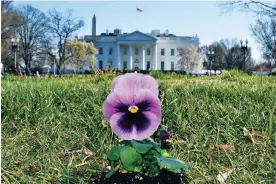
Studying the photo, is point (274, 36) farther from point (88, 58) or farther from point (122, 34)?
point (122, 34)

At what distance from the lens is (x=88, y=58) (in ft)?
187

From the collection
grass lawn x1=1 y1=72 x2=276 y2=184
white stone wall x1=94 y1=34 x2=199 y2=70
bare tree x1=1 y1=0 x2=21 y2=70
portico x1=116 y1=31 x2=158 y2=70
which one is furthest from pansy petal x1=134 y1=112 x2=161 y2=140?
white stone wall x1=94 y1=34 x2=199 y2=70

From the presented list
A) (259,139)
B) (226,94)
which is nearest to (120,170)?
(259,139)

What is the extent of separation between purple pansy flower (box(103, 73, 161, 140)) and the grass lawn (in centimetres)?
44

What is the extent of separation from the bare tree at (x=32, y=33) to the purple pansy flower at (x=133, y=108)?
5237 centimetres

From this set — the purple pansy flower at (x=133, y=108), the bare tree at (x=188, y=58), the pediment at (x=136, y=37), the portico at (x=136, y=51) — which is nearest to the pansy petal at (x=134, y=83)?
the purple pansy flower at (x=133, y=108)

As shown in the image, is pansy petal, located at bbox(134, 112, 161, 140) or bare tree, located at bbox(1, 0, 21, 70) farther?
bare tree, located at bbox(1, 0, 21, 70)

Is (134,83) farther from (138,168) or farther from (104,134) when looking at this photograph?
(104,134)

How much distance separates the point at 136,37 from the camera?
232 ft

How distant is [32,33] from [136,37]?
22216 mm

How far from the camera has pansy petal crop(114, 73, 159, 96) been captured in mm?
1271

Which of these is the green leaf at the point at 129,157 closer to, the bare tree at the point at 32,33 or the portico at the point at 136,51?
the bare tree at the point at 32,33

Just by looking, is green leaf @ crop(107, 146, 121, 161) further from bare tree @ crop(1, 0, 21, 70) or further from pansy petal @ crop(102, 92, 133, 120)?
bare tree @ crop(1, 0, 21, 70)

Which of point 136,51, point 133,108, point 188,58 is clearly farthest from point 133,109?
point 136,51
